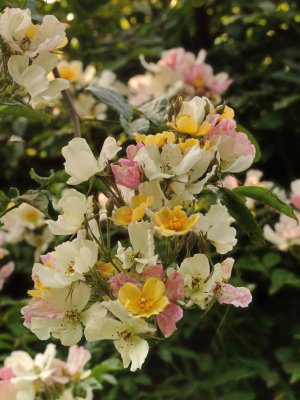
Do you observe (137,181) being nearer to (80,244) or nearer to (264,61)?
(80,244)

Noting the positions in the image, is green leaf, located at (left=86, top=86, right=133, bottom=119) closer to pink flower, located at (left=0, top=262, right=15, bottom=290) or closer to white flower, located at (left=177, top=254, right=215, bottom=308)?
white flower, located at (left=177, top=254, right=215, bottom=308)

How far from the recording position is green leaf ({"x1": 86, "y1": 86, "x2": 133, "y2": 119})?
994 mm

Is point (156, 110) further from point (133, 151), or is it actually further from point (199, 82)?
point (199, 82)

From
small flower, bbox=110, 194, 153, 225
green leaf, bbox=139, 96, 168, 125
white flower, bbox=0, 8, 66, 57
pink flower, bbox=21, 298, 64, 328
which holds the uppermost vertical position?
white flower, bbox=0, 8, 66, 57

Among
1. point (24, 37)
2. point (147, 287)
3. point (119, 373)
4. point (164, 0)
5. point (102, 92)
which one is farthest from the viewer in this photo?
point (164, 0)

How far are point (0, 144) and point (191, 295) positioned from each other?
5.19 ft

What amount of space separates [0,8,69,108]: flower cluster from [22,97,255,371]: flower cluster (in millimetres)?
113

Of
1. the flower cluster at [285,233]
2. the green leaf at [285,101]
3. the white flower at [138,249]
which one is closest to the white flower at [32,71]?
the white flower at [138,249]

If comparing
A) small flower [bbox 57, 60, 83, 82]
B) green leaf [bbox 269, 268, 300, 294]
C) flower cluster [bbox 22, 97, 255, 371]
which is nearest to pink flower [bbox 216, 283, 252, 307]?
flower cluster [bbox 22, 97, 255, 371]

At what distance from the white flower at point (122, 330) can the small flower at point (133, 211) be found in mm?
73

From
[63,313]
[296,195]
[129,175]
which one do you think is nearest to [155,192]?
[129,175]

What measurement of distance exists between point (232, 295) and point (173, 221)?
0.34 ft

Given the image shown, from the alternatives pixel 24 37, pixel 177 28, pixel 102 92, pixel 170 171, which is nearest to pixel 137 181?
pixel 170 171

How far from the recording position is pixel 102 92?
1021 millimetres
